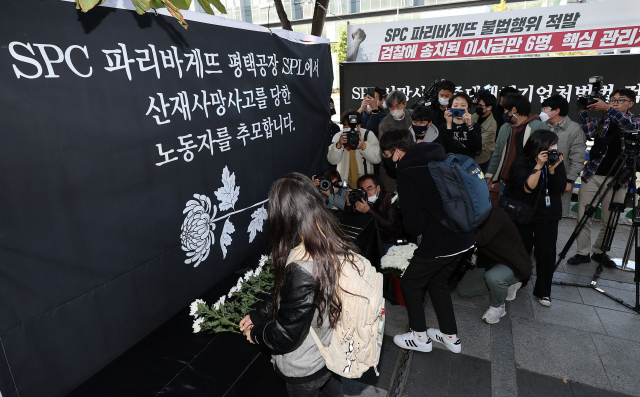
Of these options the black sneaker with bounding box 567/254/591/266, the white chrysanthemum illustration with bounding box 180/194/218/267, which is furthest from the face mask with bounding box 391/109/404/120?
the white chrysanthemum illustration with bounding box 180/194/218/267

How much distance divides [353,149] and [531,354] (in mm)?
2657

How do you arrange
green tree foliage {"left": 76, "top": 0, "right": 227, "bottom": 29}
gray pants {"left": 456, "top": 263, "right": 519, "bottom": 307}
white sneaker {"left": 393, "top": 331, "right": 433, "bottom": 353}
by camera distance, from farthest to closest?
gray pants {"left": 456, "top": 263, "right": 519, "bottom": 307} < white sneaker {"left": 393, "top": 331, "right": 433, "bottom": 353} < green tree foliage {"left": 76, "top": 0, "right": 227, "bottom": 29}

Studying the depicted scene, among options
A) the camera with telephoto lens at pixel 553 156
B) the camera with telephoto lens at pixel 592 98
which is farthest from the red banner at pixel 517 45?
the camera with telephoto lens at pixel 553 156

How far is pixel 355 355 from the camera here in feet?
5.56

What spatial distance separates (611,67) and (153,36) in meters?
6.14

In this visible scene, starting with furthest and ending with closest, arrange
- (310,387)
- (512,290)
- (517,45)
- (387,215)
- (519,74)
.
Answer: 1. (517,45)
2. (519,74)
3. (387,215)
4. (512,290)
5. (310,387)

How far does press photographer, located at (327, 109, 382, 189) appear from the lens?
4121 mm

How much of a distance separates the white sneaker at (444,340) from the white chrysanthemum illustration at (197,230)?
200cm

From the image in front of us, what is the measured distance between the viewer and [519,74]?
5.84 metres

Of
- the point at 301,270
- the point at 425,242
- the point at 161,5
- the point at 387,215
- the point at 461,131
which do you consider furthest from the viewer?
the point at 461,131

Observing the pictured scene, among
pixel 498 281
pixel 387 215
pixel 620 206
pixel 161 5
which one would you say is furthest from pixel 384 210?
pixel 161 5

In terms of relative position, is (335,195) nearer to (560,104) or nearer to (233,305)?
(233,305)

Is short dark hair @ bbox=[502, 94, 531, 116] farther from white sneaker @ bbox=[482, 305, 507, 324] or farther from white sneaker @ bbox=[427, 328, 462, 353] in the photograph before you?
white sneaker @ bbox=[427, 328, 462, 353]

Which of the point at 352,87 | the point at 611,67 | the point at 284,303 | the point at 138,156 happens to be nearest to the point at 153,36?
the point at 138,156
